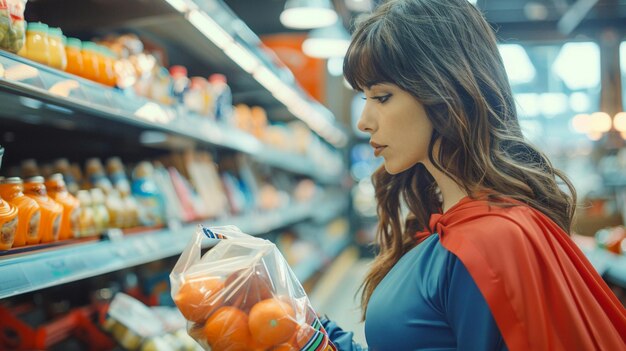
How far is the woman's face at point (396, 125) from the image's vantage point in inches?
50.9

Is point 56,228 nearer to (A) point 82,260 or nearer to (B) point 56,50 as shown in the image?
(A) point 82,260

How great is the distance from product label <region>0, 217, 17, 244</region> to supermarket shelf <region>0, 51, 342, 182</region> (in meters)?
0.31

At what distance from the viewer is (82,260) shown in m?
1.65

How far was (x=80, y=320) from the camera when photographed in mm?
2098

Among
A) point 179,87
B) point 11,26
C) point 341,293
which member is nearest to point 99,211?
point 11,26

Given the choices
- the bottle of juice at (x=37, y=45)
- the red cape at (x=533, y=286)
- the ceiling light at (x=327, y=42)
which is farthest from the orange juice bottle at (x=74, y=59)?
the ceiling light at (x=327, y=42)

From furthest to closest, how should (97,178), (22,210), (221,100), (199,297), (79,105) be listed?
(221,100) < (97,178) < (79,105) < (22,210) < (199,297)

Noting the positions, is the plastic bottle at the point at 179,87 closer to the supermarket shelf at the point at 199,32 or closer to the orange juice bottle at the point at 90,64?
the supermarket shelf at the point at 199,32

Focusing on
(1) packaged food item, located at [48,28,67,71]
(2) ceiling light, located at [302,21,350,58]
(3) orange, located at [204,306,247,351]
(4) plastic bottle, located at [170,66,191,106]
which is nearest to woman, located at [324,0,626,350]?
(3) orange, located at [204,306,247,351]

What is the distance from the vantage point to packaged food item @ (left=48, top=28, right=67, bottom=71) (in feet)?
5.33

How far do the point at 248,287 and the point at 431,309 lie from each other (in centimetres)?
37

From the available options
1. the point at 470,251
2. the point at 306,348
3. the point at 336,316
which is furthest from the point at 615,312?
the point at 336,316

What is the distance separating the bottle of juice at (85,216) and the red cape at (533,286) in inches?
46.6

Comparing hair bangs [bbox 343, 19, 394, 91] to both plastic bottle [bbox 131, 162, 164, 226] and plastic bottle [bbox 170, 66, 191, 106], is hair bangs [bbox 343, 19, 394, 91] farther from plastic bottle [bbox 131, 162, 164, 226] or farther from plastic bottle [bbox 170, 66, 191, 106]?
plastic bottle [bbox 170, 66, 191, 106]
